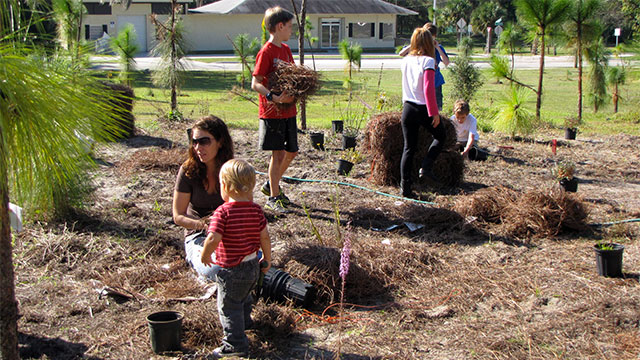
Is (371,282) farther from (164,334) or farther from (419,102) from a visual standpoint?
(419,102)

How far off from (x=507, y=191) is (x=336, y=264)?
86.0 inches

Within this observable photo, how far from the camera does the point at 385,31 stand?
162 ft

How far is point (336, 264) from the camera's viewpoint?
13.6ft

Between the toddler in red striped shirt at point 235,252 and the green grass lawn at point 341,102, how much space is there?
9.65 ft

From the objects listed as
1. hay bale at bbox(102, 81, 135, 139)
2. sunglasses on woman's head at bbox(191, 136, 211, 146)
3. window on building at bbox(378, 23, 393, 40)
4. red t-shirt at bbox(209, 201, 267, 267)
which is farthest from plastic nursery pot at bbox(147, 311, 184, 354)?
window on building at bbox(378, 23, 393, 40)

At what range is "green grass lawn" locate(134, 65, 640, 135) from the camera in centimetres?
1124

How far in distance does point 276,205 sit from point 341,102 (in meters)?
10.9

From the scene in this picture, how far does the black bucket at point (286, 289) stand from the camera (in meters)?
3.78

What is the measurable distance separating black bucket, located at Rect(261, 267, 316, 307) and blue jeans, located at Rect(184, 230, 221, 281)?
0.40 m

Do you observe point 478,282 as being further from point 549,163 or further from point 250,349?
point 549,163

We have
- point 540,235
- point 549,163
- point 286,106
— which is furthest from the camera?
point 549,163

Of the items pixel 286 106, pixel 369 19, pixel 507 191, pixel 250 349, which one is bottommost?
pixel 250 349

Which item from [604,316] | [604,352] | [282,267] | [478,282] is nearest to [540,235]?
[478,282]

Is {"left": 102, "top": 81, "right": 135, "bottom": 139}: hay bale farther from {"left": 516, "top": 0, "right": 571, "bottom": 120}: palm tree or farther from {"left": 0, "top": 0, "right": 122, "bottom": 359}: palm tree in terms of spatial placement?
{"left": 516, "top": 0, "right": 571, "bottom": 120}: palm tree
